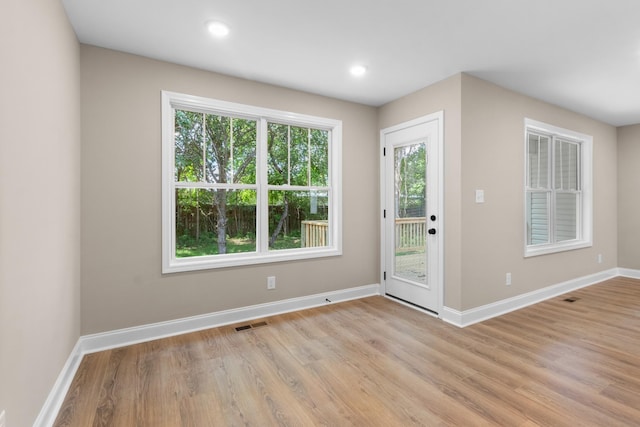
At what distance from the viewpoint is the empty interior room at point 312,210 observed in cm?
175

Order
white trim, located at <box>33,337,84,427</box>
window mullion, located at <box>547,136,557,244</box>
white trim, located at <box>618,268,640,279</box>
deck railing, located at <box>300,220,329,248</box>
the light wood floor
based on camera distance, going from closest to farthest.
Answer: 1. white trim, located at <box>33,337,84,427</box>
2. the light wood floor
3. deck railing, located at <box>300,220,329,248</box>
4. window mullion, located at <box>547,136,557,244</box>
5. white trim, located at <box>618,268,640,279</box>

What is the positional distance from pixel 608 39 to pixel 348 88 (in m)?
2.19

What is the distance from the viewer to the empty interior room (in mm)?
1752

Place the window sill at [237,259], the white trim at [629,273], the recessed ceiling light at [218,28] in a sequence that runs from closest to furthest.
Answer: the recessed ceiling light at [218,28]
the window sill at [237,259]
the white trim at [629,273]

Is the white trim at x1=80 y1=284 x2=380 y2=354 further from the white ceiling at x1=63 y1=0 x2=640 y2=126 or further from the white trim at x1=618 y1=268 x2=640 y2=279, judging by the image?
the white trim at x1=618 y1=268 x2=640 y2=279

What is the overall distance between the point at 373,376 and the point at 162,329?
1.88 meters

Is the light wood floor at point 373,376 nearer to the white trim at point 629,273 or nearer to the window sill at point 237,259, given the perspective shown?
the window sill at point 237,259

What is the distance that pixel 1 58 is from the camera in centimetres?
121

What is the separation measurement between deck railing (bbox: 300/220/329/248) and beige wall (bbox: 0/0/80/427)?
7.06 ft

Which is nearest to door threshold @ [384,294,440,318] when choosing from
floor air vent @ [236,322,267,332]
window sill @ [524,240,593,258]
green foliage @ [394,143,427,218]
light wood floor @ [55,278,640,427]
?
light wood floor @ [55,278,640,427]

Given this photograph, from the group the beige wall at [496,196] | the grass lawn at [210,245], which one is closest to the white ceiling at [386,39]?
the beige wall at [496,196]

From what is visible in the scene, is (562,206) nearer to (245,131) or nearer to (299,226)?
(299,226)

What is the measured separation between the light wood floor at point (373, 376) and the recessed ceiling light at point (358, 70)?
247cm

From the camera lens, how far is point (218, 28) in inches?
89.8
